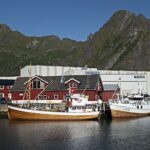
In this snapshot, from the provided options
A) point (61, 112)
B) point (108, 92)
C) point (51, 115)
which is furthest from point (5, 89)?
point (61, 112)

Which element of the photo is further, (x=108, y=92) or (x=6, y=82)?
(x=6, y=82)

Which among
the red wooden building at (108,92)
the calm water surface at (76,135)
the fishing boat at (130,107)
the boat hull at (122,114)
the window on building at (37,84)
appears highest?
the window on building at (37,84)

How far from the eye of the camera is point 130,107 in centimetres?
7750

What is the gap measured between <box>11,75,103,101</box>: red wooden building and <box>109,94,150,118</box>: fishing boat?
26.4 ft

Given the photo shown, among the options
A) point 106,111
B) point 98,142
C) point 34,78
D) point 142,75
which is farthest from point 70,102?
point 142,75

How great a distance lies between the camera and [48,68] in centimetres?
12631

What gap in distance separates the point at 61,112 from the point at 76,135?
1687 centimetres

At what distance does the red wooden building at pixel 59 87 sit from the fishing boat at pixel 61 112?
10.1m

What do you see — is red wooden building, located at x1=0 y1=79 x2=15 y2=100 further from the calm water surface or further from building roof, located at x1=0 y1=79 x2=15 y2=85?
the calm water surface

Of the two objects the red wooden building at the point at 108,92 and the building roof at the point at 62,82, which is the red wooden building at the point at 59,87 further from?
the red wooden building at the point at 108,92

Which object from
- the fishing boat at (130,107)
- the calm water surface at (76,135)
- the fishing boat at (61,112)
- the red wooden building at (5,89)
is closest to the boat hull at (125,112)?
the fishing boat at (130,107)

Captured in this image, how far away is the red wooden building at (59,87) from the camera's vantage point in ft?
278

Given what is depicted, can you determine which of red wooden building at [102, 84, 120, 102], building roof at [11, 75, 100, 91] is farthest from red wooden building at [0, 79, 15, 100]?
red wooden building at [102, 84, 120, 102]

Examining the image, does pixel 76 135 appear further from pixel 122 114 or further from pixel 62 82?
pixel 62 82
